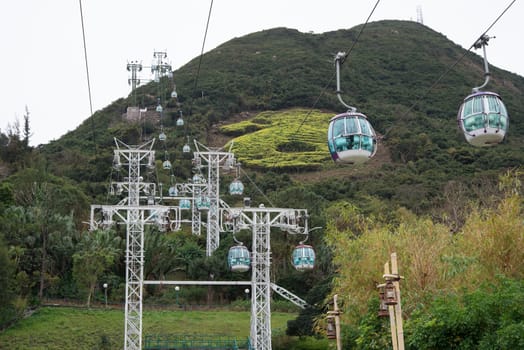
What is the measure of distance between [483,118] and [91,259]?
27.8 m

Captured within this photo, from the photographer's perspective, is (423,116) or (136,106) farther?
(136,106)

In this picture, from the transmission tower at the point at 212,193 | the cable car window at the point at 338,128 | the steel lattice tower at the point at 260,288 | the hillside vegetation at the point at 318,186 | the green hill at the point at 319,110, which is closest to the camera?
the cable car window at the point at 338,128

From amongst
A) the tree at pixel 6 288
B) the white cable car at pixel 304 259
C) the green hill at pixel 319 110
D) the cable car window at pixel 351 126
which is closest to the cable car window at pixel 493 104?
the cable car window at pixel 351 126

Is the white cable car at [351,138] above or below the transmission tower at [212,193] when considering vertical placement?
below

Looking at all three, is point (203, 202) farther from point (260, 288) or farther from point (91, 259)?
point (260, 288)

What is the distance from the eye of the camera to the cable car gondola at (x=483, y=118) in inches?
392

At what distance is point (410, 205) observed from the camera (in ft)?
168

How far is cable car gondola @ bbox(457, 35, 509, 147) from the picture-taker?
9.96 m

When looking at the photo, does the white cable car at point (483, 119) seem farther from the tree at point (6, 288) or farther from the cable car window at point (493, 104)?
the tree at point (6, 288)

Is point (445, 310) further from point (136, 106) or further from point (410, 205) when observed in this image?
point (136, 106)

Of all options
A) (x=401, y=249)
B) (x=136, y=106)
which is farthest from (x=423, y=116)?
(x=401, y=249)

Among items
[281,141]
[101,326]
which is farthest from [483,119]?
[281,141]

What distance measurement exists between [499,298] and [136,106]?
7773 cm

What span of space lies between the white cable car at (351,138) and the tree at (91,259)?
26.0 m
